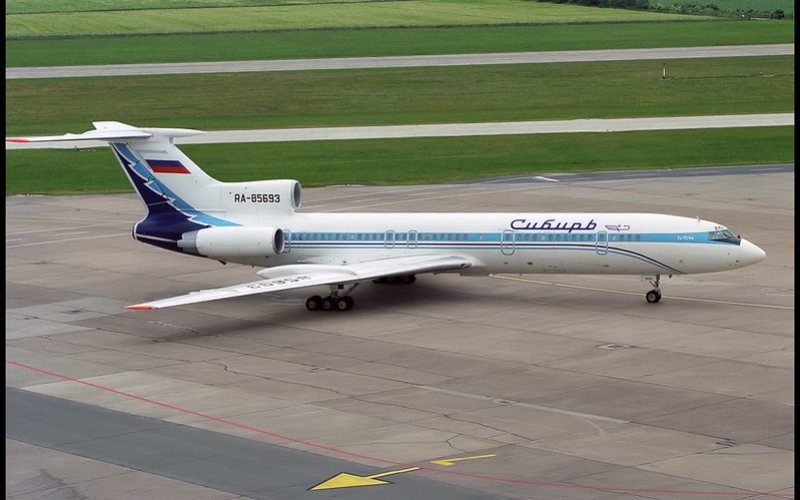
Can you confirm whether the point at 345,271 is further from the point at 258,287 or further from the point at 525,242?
the point at 525,242

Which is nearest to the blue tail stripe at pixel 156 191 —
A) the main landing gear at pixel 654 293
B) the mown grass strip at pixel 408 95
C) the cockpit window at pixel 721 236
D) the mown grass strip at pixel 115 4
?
A: the main landing gear at pixel 654 293

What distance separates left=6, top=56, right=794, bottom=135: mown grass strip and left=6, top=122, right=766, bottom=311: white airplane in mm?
43550

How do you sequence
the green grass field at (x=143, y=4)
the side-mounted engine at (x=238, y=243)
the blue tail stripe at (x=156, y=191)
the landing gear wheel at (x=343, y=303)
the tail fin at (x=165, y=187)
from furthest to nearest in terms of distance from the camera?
the green grass field at (x=143, y=4), the blue tail stripe at (x=156, y=191), the tail fin at (x=165, y=187), the side-mounted engine at (x=238, y=243), the landing gear wheel at (x=343, y=303)

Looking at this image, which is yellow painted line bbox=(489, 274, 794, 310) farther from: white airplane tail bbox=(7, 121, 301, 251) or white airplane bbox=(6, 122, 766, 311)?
white airplane tail bbox=(7, 121, 301, 251)

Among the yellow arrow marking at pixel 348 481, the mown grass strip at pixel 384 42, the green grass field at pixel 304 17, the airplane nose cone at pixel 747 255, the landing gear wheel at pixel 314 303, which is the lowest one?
the yellow arrow marking at pixel 348 481

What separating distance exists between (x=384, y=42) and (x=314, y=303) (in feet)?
296

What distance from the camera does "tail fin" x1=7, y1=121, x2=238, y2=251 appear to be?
165 ft

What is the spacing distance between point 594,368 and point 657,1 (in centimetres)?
15024

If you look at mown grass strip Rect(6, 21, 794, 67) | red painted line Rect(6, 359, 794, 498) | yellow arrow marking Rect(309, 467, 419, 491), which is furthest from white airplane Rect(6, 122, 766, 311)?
mown grass strip Rect(6, 21, 794, 67)

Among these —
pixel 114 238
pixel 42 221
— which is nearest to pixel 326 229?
pixel 114 238

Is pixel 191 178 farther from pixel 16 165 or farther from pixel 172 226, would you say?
pixel 16 165

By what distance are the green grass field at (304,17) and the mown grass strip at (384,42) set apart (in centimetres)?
494

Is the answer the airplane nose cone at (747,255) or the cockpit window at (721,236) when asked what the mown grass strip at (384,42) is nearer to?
the cockpit window at (721,236)

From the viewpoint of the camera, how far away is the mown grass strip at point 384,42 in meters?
127
